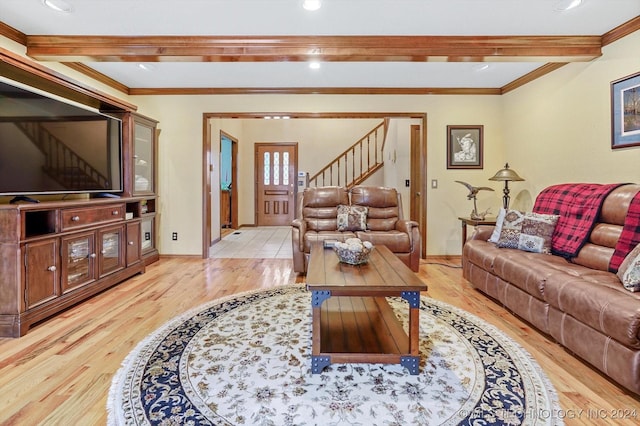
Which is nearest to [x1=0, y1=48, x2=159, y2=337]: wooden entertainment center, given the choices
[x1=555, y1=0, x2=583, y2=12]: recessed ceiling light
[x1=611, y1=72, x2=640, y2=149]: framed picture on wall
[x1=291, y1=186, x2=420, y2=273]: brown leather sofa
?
[x1=291, y1=186, x2=420, y2=273]: brown leather sofa

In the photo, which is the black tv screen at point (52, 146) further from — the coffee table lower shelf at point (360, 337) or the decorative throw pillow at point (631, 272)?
the decorative throw pillow at point (631, 272)

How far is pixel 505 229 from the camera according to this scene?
306 cm

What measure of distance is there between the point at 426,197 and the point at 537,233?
1971mm

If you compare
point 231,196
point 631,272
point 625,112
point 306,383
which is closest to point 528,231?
point 631,272

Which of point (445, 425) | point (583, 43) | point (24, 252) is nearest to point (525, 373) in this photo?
point (445, 425)

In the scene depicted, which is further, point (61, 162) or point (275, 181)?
point (275, 181)

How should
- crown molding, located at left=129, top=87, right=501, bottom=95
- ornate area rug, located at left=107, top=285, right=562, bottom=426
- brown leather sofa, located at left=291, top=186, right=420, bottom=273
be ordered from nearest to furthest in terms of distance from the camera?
ornate area rug, located at left=107, top=285, right=562, bottom=426 < brown leather sofa, located at left=291, top=186, right=420, bottom=273 < crown molding, located at left=129, top=87, right=501, bottom=95

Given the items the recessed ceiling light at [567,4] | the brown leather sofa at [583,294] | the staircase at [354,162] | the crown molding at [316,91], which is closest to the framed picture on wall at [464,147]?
the crown molding at [316,91]

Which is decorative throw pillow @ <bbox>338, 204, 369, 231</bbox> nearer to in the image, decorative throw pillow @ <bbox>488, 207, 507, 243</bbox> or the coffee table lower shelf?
decorative throw pillow @ <bbox>488, 207, 507, 243</bbox>

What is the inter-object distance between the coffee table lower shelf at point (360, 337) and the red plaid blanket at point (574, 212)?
1620 mm

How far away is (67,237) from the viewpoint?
8.77 feet

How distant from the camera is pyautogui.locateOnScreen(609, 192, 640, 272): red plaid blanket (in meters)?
2.17

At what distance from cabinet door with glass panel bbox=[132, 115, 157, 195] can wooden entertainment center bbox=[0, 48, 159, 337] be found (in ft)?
0.04

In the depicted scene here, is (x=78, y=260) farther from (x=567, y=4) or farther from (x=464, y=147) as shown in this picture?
(x=464, y=147)
